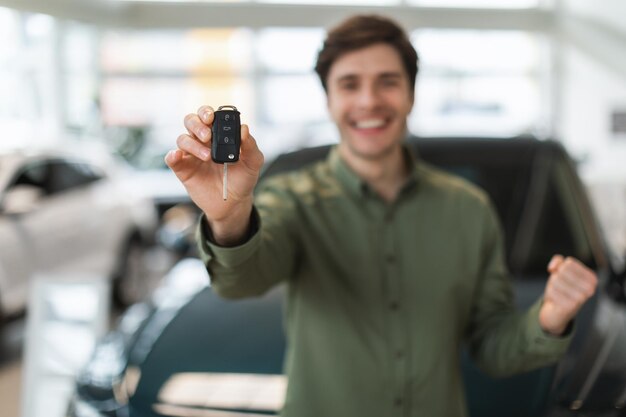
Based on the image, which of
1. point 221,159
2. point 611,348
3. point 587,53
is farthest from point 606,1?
point 221,159

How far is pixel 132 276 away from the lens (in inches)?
226

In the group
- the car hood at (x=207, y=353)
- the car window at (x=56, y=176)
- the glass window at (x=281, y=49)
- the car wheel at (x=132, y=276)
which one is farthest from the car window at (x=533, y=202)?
the glass window at (x=281, y=49)

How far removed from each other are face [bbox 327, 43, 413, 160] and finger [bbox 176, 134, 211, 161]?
0.46 meters

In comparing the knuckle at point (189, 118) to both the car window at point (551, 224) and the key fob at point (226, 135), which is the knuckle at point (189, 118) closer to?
the key fob at point (226, 135)

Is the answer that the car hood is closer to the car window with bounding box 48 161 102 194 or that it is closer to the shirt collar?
the shirt collar

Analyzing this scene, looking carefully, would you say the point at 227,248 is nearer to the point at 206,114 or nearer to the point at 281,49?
the point at 206,114

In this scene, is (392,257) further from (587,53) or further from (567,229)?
(587,53)

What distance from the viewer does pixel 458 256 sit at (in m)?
1.36

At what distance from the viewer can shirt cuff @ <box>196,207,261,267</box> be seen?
110cm

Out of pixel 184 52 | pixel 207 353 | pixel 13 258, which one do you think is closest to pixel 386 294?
pixel 207 353

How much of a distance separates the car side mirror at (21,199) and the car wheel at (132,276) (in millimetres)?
828

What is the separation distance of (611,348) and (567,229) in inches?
26.4

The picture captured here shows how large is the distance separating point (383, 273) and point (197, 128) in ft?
1.86

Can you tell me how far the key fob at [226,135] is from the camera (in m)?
0.81
